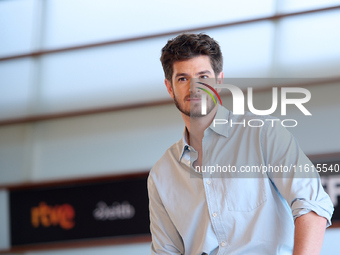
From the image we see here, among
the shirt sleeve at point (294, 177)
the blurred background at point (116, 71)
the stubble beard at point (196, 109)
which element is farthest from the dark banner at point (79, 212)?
the shirt sleeve at point (294, 177)

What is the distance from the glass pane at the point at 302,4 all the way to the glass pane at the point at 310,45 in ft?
0.19

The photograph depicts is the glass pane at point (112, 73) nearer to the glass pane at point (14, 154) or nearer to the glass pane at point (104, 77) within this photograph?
the glass pane at point (104, 77)

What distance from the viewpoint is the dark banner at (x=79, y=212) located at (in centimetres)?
299

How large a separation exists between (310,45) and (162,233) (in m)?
1.94

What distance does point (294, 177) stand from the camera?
116 centimetres

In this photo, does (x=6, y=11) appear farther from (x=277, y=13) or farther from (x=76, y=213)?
(x=277, y=13)

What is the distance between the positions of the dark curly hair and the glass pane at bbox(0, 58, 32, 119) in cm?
229

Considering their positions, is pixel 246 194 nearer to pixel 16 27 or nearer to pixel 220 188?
pixel 220 188

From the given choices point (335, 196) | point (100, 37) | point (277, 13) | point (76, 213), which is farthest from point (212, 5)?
point (76, 213)

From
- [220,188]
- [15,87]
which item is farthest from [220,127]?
[15,87]

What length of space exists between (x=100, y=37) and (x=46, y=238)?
158cm

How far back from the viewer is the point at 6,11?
363cm

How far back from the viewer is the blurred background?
9.42 ft

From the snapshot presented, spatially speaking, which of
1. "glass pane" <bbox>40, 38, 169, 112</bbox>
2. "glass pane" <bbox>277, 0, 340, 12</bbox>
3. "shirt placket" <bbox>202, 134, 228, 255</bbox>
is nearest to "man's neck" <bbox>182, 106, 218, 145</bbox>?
"shirt placket" <bbox>202, 134, 228, 255</bbox>
